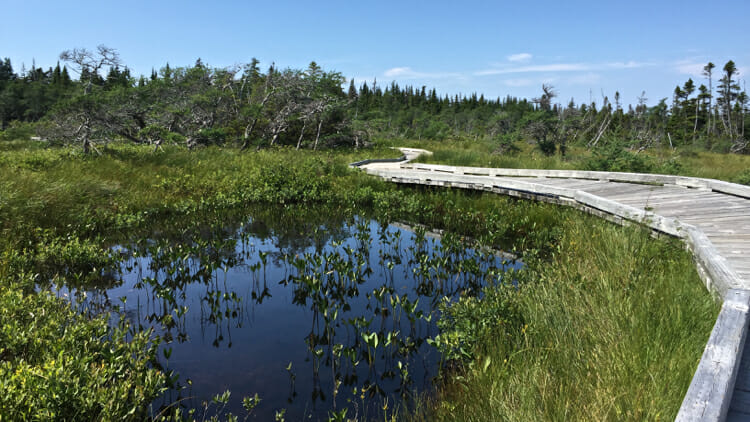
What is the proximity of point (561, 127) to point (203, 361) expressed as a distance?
24064 mm

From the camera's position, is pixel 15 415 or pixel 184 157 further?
pixel 184 157

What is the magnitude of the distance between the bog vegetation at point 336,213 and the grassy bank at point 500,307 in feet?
0.09

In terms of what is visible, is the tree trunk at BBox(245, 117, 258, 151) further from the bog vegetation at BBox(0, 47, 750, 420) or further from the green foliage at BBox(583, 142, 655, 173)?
the green foliage at BBox(583, 142, 655, 173)

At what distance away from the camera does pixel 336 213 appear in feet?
40.8

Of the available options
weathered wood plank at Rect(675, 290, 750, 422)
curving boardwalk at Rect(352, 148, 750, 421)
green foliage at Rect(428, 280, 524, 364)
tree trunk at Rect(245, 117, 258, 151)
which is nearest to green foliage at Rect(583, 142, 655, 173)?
curving boardwalk at Rect(352, 148, 750, 421)

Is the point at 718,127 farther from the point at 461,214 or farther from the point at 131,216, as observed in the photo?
the point at 131,216

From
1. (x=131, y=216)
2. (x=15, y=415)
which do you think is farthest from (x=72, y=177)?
(x=15, y=415)

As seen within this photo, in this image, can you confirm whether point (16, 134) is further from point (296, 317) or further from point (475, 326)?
point (475, 326)

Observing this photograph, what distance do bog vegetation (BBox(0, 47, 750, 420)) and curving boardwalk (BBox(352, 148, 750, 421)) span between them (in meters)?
0.33

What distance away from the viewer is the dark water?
14.1 ft

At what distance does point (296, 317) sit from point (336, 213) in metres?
6.59

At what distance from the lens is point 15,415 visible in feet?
9.49

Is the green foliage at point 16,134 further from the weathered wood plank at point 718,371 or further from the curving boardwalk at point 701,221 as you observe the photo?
the weathered wood plank at point 718,371

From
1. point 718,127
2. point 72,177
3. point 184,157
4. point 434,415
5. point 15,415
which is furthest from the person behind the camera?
point 718,127
